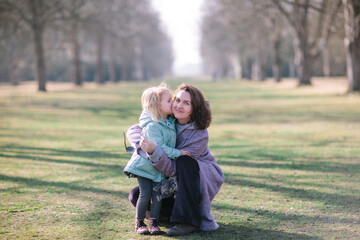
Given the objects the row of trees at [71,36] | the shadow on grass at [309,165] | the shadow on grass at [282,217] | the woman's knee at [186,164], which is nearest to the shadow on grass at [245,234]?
the shadow on grass at [282,217]

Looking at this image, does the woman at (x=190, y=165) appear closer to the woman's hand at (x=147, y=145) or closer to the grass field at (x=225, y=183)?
the woman's hand at (x=147, y=145)

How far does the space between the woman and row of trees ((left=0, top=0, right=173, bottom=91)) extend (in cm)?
2204

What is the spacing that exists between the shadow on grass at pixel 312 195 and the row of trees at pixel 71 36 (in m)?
21.2

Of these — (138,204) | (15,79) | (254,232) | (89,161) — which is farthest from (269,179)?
(15,79)

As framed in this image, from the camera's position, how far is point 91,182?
6.05m

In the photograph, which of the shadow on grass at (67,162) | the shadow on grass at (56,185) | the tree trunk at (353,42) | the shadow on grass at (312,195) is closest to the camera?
the shadow on grass at (312,195)

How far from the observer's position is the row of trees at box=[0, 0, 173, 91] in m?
27.8

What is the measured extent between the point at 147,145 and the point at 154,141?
0.51 ft

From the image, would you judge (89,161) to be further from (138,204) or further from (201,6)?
(201,6)

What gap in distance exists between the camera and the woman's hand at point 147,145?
379 centimetres

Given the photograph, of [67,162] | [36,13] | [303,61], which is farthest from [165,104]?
[303,61]

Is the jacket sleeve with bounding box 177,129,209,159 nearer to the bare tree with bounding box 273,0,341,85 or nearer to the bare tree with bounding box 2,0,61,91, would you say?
the bare tree with bounding box 2,0,61,91

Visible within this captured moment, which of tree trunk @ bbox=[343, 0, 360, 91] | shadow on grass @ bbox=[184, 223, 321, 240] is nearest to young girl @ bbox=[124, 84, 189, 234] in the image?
shadow on grass @ bbox=[184, 223, 321, 240]

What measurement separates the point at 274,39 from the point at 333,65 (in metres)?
23.5
